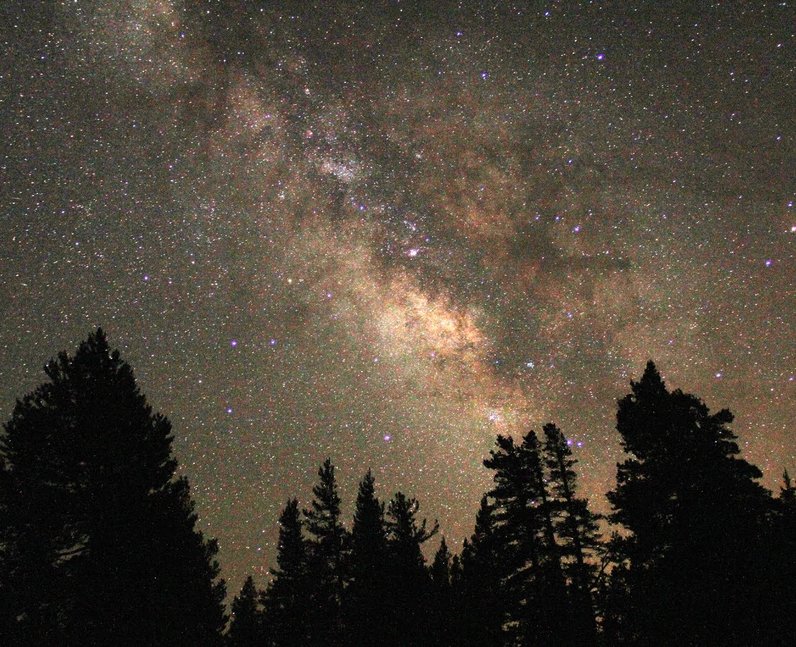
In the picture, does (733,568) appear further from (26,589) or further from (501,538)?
(26,589)

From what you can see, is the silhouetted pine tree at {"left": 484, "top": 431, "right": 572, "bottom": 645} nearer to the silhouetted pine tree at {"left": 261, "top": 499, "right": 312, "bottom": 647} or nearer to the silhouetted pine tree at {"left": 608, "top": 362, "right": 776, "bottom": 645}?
the silhouetted pine tree at {"left": 608, "top": 362, "right": 776, "bottom": 645}

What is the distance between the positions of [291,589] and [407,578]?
14.9 metres

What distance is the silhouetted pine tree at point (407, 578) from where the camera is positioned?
17188mm

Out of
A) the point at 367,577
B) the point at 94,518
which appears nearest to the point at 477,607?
the point at 94,518

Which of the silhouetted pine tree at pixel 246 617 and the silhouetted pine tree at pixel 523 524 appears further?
the silhouetted pine tree at pixel 246 617

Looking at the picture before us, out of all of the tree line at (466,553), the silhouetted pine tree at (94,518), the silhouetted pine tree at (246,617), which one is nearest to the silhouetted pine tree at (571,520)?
the tree line at (466,553)

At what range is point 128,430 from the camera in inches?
583

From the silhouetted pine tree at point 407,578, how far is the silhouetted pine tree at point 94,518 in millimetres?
7180

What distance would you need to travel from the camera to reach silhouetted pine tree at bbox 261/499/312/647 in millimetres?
30797

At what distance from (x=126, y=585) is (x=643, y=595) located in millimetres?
14571

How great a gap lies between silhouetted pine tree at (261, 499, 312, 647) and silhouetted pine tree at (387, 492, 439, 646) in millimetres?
6952

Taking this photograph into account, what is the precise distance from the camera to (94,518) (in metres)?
13.1

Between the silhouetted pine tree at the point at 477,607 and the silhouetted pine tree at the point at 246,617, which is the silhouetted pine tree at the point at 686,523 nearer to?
the silhouetted pine tree at the point at 477,607

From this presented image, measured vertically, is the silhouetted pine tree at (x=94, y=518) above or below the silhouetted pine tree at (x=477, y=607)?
above
